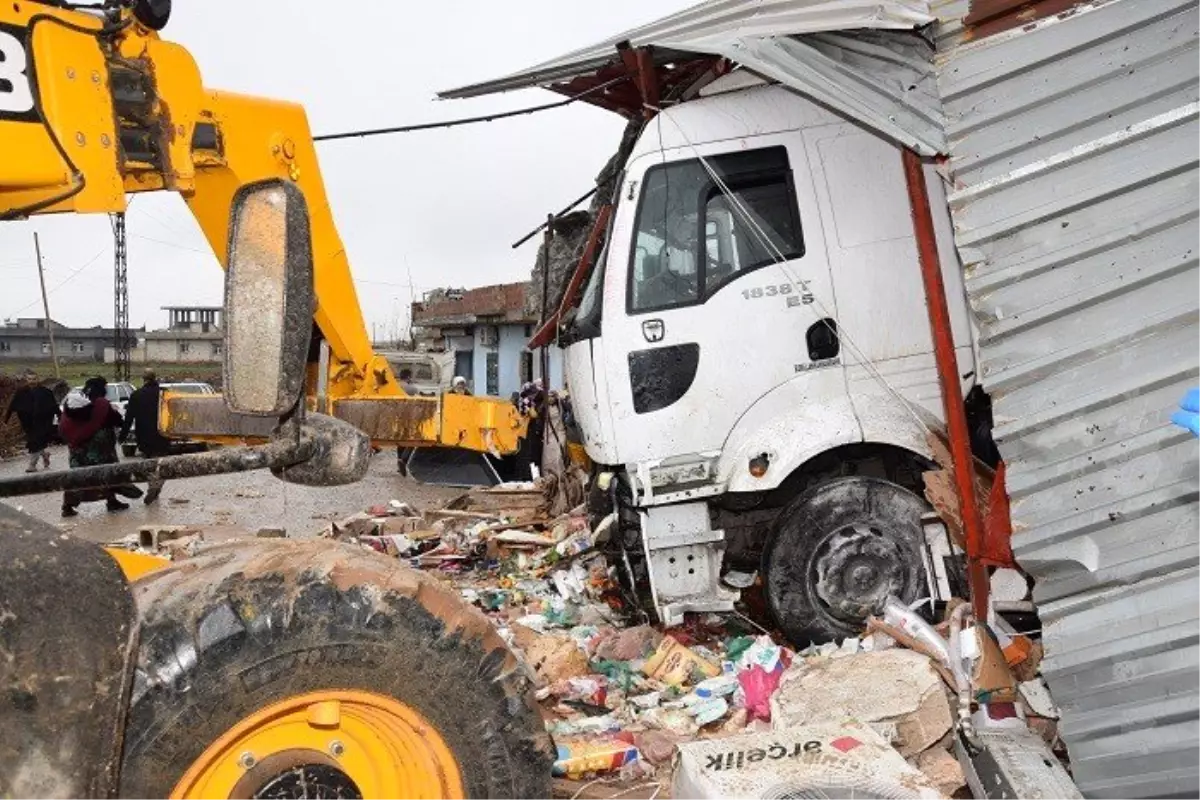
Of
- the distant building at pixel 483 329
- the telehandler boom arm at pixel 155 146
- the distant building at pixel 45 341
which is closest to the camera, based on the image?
the telehandler boom arm at pixel 155 146

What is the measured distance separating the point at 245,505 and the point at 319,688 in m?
11.8

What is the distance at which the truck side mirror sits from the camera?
205 centimetres

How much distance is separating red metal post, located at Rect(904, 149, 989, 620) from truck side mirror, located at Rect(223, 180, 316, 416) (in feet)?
11.0

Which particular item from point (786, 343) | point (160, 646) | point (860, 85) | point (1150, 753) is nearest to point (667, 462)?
point (786, 343)

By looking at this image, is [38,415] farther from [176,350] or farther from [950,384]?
[176,350]

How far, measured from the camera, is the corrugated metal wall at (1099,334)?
9.83 feet

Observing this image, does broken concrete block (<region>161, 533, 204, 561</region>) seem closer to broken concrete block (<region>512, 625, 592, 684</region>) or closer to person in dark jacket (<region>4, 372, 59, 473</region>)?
broken concrete block (<region>512, 625, 592, 684</region>)

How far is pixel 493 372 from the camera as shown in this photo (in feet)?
111

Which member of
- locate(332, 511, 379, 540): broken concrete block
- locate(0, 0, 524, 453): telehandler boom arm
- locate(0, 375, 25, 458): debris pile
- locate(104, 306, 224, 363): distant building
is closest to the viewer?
locate(0, 0, 524, 453): telehandler boom arm

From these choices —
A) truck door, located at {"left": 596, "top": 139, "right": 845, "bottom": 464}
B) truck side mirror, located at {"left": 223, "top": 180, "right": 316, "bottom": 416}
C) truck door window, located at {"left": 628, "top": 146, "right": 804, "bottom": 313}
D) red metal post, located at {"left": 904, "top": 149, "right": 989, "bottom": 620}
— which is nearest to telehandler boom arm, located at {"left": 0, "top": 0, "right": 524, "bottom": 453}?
truck side mirror, located at {"left": 223, "top": 180, "right": 316, "bottom": 416}

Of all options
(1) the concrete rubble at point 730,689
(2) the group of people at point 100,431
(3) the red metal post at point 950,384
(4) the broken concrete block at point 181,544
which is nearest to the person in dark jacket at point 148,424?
(2) the group of people at point 100,431

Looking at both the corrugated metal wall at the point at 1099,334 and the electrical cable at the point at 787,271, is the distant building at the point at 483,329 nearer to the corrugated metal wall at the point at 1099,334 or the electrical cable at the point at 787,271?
the electrical cable at the point at 787,271

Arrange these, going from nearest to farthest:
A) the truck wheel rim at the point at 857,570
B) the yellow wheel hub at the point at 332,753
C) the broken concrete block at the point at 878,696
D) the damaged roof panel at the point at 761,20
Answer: the yellow wheel hub at the point at 332,753 → the damaged roof panel at the point at 761,20 → the broken concrete block at the point at 878,696 → the truck wheel rim at the point at 857,570

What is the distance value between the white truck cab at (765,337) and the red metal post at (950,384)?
60 cm
